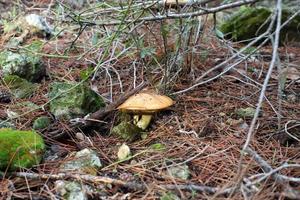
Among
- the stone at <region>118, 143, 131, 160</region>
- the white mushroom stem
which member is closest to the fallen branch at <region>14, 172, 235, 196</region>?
the stone at <region>118, 143, 131, 160</region>

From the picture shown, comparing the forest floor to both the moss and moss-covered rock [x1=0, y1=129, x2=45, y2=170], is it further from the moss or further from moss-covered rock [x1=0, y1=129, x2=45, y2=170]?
the moss

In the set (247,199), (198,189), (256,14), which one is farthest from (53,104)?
(256,14)

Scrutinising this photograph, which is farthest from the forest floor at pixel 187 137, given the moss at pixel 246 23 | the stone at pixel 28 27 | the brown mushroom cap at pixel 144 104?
the stone at pixel 28 27

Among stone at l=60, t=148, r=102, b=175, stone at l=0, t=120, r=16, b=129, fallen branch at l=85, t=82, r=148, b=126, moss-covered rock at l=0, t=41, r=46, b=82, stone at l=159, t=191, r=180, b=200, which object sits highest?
moss-covered rock at l=0, t=41, r=46, b=82

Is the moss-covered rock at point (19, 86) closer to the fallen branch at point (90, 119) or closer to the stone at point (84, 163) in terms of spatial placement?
the fallen branch at point (90, 119)

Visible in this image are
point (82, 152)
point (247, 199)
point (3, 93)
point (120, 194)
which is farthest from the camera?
point (3, 93)

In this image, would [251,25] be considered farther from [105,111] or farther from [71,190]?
[71,190]

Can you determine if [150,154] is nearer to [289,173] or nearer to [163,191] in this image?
[163,191]
